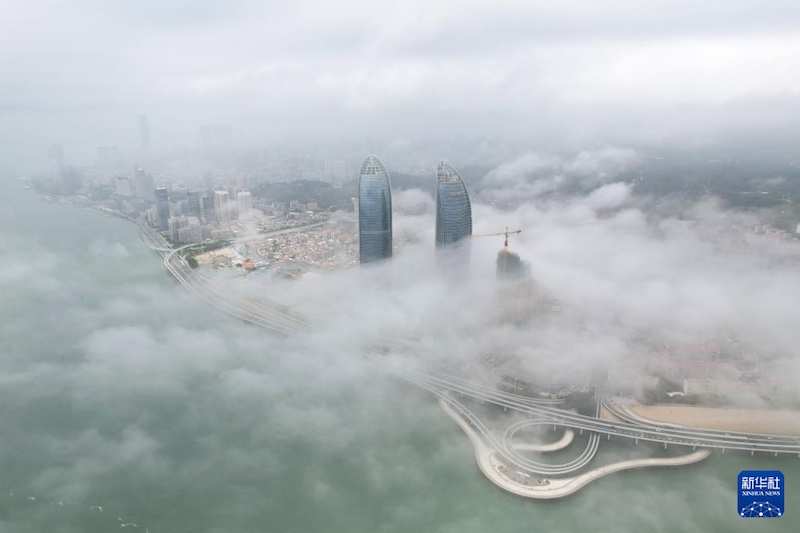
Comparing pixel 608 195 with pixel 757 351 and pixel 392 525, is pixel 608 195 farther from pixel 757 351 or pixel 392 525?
pixel 392 525

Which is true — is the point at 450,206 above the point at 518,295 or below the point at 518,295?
above

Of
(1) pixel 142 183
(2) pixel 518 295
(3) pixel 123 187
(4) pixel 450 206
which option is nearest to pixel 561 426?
(2) pixel 518 295

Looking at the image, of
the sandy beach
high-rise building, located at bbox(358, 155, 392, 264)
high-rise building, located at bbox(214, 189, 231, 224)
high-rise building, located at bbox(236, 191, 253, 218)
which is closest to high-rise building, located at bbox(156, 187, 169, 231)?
high-rise building, located at bbox(214, 189, 231, 224)

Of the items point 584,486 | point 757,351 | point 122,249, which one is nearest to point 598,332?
point 757,351

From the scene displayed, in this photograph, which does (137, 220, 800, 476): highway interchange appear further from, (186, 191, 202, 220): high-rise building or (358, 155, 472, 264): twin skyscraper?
(186, 191, 202, 220): high-rise building

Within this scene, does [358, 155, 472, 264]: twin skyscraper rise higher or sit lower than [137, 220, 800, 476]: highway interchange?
higher

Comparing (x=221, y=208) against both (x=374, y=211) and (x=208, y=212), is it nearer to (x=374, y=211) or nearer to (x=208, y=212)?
(x=208, y=212)
